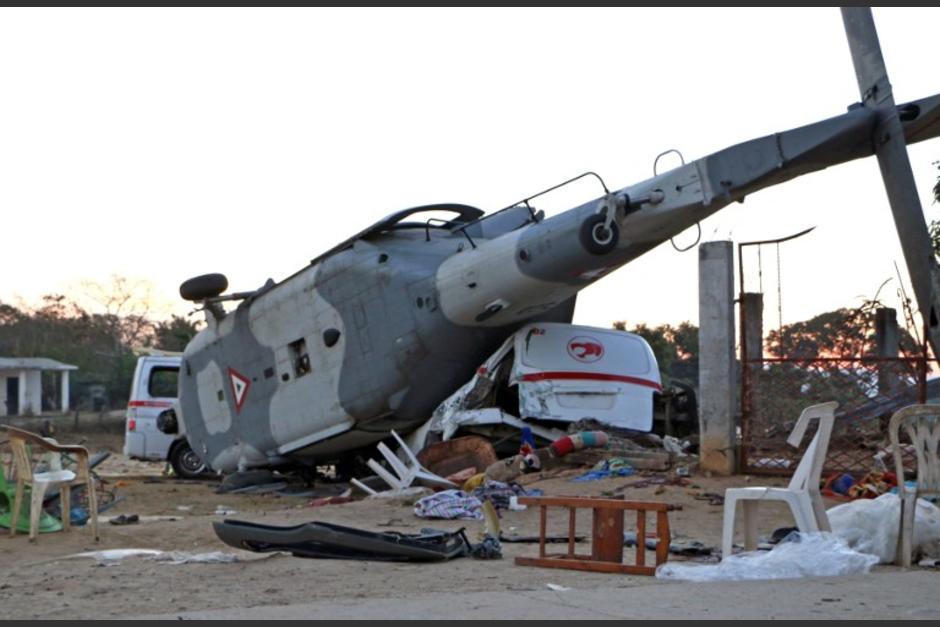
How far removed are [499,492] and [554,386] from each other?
346 cm

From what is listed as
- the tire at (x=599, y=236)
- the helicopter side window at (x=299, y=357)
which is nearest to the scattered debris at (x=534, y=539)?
the tire at (x=599, y=236)

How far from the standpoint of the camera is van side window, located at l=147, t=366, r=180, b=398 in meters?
25.1

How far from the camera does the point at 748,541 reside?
949 cm

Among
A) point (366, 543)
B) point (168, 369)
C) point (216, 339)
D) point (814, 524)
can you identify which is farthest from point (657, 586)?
point (168, 369)

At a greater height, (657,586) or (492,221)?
A: (492,221)

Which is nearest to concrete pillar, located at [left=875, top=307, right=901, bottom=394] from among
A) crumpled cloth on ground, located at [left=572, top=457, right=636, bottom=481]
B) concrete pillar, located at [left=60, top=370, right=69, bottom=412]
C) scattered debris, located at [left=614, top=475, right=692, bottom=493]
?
scattered debris, located at [left=614, top=475, right=692, bottom=493]

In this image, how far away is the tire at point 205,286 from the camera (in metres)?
20.0

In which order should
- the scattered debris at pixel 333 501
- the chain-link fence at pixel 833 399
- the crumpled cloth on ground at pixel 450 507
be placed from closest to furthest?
the crumpled cloth on ground at pixel 450 507 → the chain-link fence at pixel 833 399 → the scattered debris at pixel 333 501

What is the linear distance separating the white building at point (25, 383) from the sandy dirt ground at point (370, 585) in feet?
131

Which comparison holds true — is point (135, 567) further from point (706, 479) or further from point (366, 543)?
point (706, 479)

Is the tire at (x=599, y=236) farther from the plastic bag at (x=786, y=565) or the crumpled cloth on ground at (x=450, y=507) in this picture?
the plastic bag at (x=786, y=565)

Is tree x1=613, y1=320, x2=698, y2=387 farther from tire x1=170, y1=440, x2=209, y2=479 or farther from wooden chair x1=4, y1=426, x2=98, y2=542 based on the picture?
wooden chair x1=4, y1=426, x2=98, y2=542

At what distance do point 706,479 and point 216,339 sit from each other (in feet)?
29.3

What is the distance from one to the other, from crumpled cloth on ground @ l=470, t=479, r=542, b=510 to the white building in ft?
129
